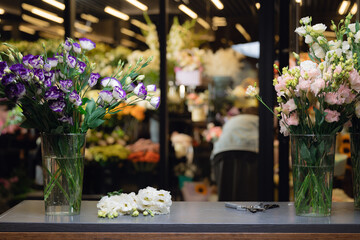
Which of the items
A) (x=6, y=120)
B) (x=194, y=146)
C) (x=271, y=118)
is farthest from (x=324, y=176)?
(x=6, y=120)

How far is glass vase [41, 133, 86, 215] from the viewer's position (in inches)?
81.2

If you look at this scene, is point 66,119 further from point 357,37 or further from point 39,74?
point 357,37

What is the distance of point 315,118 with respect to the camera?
2.06 m

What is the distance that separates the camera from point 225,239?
193 centimetres

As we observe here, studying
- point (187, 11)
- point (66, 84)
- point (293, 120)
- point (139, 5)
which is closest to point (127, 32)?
point (139, 5)

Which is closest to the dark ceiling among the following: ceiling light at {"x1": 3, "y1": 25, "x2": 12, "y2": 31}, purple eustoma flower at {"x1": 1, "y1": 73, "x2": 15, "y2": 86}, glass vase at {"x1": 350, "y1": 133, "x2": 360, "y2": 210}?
ceiling light at {"x1": 3, "y1": 25, "x2": 12, "y2": 31}

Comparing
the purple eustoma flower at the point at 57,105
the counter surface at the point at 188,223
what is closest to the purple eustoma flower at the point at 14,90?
the purple eustoma flower at the point at 57,105

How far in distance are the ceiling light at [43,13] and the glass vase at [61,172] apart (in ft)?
8.78

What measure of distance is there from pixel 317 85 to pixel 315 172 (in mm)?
366

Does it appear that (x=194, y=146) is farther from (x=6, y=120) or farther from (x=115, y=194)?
(x=115, y=194)

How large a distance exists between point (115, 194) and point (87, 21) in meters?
2.75

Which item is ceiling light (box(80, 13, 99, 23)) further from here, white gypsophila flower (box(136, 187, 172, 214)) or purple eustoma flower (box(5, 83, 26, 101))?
white gypsophila flower (box(136, 187, 172, 214))

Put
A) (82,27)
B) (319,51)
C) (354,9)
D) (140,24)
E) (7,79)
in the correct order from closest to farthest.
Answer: (7,79) → (319,51) → (354,9) → (140,24) → (82,27)

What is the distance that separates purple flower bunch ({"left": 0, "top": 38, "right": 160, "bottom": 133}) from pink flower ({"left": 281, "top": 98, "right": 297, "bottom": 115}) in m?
0.53
